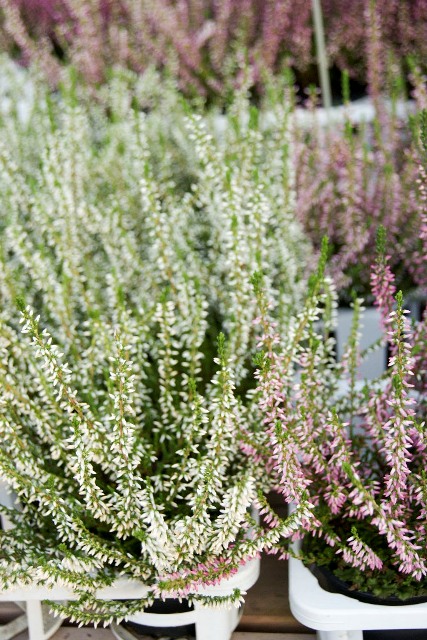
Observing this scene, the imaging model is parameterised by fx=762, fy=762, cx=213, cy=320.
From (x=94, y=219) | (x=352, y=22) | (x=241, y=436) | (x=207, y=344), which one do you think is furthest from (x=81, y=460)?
(x=352, y=22)

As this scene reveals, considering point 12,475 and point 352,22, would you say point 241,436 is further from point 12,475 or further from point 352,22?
point 352,22

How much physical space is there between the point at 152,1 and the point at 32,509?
6.26 ft

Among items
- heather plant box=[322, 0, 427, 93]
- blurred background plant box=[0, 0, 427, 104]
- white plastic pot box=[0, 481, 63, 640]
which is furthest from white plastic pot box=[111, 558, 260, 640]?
heather plant box=[322, 0, 427, 93]

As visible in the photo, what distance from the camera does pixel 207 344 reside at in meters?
1.60

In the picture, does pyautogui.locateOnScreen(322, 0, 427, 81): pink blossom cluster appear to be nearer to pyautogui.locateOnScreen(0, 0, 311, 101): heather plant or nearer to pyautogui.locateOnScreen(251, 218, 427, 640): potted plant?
pyautogui.locateOnScreen(0, 0, 311, 101): heather plant

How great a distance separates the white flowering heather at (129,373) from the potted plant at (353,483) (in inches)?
2.9

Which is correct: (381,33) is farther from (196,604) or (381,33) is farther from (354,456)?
(196,604)

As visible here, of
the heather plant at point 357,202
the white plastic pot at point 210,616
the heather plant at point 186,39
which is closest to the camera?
the white plastic pot at point 210,616

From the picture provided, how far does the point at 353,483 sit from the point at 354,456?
31 centimetres

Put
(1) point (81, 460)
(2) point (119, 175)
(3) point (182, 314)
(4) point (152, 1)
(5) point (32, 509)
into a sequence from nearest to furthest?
(1) point (81, 460)
(5) point (32, 509)
(3) point (182, 314)
(2) point (119, 175)
(4) point (152, 1)

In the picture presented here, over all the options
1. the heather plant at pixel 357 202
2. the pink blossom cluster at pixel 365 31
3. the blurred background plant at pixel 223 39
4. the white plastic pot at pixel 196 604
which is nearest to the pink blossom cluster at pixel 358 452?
the white plastic pot at pixel 196 604

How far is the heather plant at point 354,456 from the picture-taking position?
105 cm

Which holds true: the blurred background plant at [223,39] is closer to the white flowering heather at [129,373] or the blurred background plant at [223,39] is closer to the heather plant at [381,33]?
the heather plant at [381,33]

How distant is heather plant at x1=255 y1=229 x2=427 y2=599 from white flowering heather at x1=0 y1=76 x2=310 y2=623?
64 mm
